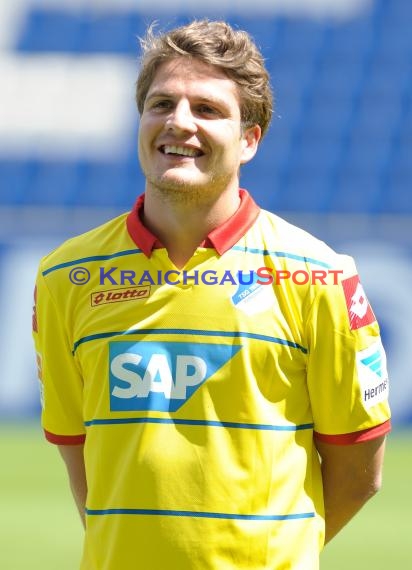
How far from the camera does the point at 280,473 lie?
97.8 inches

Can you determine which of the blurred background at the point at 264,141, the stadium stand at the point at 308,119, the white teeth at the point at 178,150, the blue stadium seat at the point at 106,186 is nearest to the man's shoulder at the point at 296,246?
Result: the white teeth at the point at 178,150

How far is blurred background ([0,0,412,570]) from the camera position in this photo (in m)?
10.2

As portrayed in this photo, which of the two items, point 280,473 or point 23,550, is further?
point 23,550

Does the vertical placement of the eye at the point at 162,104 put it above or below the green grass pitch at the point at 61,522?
above

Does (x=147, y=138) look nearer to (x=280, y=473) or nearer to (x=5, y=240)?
(x=280, y=473)

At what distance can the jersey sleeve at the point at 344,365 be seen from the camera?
253 cm

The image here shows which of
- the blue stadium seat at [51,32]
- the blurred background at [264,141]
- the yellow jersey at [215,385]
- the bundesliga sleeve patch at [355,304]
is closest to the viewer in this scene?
the yellow jersey at [215,385]

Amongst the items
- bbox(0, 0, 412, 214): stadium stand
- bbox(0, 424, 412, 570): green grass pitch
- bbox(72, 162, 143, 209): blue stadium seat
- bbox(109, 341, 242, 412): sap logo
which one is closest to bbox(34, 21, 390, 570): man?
bbox(109, 341, 242, 412): sap logo

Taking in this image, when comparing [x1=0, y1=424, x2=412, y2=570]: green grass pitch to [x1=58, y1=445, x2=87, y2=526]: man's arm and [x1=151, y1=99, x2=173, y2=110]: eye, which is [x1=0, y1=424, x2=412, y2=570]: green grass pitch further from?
[x1=151, y1=99, x2=173, y2=110]: eye

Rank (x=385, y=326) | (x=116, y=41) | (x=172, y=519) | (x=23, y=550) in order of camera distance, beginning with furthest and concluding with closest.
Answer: (x=116, y=41)
(x=385, y=326)
(x=23, y=550)
(x=172, y=519)

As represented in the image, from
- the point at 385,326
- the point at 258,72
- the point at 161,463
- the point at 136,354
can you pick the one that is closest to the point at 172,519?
the point at 161,463

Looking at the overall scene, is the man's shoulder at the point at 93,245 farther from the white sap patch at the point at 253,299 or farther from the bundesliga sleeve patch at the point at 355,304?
the bundesliga sleeve patch at the point at 355,304

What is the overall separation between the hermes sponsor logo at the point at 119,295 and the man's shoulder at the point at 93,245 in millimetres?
95

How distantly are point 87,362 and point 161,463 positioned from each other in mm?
278
